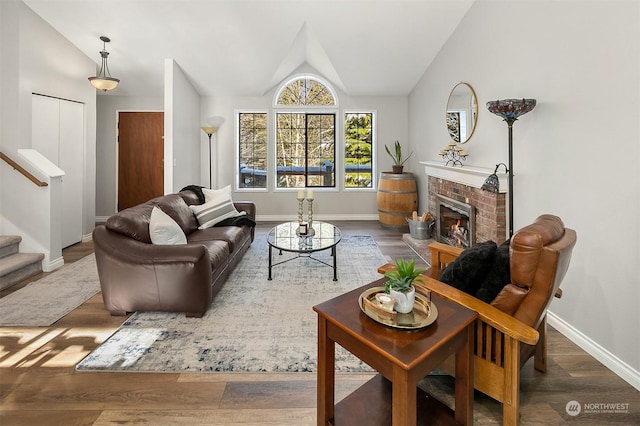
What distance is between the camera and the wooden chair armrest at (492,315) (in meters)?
1.37

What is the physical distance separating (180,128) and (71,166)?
5.13ft

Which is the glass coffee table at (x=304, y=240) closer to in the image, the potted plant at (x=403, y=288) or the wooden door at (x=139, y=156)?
the potted plant at (x=403, y=288)

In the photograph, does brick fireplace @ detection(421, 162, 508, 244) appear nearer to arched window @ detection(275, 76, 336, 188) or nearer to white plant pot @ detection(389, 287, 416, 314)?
white plant pot @ detection(389, 287, 416, 314)

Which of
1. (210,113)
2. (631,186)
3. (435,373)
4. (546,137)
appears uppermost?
(210,113)

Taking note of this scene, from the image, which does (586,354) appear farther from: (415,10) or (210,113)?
(210,113)

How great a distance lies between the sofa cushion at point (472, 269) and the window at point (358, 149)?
5.06 m

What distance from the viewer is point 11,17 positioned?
368 cm

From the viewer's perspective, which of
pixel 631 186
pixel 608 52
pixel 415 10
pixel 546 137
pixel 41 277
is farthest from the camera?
pixel 415 10

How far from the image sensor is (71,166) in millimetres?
4629

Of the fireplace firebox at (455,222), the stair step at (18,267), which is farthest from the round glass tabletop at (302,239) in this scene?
the stair step at (18,267)

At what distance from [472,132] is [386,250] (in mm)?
1823

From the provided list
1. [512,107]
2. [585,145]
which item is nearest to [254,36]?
[512,107]

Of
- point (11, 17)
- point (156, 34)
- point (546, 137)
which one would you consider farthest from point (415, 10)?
point (11, 17)

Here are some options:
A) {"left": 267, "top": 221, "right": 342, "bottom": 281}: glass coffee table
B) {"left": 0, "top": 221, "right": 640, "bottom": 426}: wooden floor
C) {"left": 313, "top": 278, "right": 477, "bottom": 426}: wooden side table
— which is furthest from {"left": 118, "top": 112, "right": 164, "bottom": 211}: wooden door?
{"left": 313, "top": 278, "right": 477, "bottom": 426}: wooden side table
